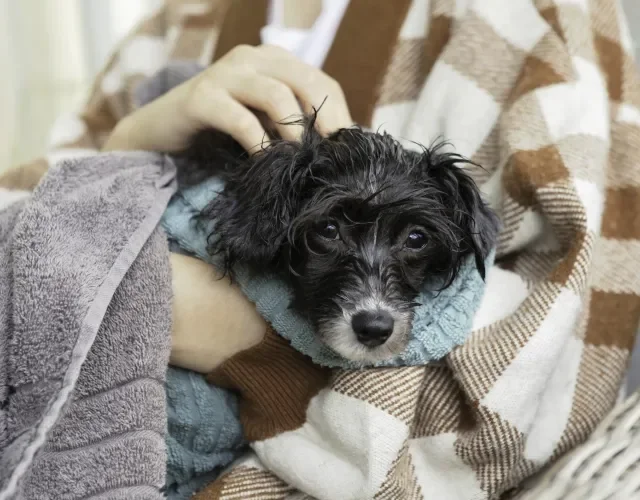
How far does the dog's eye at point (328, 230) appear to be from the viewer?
1.35 m

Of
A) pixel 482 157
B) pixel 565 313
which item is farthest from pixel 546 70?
pixel 565 313

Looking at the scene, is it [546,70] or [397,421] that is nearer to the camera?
[397,421]

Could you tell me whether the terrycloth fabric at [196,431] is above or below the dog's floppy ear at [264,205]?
below

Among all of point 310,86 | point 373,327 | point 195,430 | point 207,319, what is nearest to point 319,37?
point 310,86

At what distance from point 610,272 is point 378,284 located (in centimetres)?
64

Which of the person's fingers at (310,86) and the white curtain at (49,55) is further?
the white curtain at (49,55)

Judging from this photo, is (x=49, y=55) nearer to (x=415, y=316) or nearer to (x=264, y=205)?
(x=264, y=205)

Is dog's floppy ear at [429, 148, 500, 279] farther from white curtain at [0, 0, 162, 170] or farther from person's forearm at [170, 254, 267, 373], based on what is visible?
white curtain at [0, 0, 162, 170]

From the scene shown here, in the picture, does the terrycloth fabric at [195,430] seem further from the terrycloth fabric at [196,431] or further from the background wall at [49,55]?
the background wall at [49,55]

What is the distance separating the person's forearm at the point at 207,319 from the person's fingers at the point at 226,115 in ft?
1.10

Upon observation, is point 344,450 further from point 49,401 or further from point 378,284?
point 49,401

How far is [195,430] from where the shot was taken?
144cm

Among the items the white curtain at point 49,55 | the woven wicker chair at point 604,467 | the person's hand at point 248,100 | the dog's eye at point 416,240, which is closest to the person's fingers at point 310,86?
the person's hand at point 248,100

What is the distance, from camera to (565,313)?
1377mm
